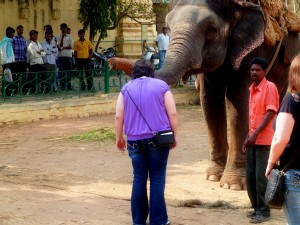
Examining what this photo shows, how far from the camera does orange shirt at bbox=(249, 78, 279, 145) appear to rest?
7086 millimetres

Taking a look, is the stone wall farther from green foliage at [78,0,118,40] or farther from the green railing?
green foliage at [78,0,118,40]

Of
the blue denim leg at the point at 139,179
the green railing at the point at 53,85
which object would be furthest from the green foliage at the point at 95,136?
the blue denim leg at the point at 139,179

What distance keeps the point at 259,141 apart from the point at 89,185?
8.41 ft

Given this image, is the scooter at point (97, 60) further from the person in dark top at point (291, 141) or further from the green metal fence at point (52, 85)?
the person in dark top at point (291, 141)

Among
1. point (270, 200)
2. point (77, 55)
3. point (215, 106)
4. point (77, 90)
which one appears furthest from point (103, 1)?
point (270, 200)

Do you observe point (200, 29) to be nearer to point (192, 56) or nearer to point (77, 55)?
point (192, 56)

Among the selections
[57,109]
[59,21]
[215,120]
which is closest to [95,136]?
[57,109]

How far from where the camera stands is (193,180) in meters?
9.16

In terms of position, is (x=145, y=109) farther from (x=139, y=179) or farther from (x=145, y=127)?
(x=139, y=179)

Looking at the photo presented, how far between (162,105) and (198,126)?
7930 millimetres

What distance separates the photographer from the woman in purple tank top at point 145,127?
6.57 meters

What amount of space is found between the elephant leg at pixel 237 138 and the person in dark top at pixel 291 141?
3678mm

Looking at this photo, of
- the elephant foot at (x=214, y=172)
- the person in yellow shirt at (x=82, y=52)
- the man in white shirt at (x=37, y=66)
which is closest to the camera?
the elephant foot at (x=214, y=172)

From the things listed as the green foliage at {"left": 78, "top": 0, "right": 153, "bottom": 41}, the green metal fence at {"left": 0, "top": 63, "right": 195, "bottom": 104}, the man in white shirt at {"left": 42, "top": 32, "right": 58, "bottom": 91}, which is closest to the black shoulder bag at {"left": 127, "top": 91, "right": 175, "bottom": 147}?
the green metal fence at {"left": 0, "top": 63, "right": 195, "bottom": 104}
